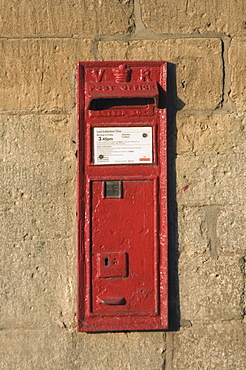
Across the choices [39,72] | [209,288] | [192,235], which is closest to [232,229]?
[192,235]

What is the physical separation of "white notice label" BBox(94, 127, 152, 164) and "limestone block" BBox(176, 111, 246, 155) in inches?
10.1

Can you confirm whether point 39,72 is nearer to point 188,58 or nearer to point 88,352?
point 188,58

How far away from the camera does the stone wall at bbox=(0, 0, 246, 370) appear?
2549 millimetres

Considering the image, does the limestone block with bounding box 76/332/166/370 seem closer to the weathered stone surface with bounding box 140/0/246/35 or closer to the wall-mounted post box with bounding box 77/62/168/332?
the wall-mounted post box with bounding box 77/62/168/332

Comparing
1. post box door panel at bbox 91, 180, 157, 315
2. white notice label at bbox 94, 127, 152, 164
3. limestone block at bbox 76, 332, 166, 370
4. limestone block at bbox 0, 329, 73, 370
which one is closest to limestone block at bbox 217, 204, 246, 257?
post box door panel at bbox 91, 180, 157, 315

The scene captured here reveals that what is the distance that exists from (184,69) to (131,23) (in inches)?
16.2

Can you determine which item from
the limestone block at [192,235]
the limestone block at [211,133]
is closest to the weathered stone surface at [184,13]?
the limestone block at [211,133]

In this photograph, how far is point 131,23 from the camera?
2.62 meters

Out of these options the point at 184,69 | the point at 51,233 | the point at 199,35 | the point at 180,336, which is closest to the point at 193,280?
the point at 180,336

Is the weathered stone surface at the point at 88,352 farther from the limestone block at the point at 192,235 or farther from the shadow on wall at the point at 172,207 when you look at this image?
the limestone block at the point at 192,235

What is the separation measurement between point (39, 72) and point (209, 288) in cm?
159

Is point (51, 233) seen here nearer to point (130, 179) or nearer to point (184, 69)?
point (130, 179)

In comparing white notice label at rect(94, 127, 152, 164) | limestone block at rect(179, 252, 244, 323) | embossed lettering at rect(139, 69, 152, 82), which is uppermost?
embossed lettering at rect(139, 69, 152, 82)

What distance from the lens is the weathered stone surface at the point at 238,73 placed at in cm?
261
